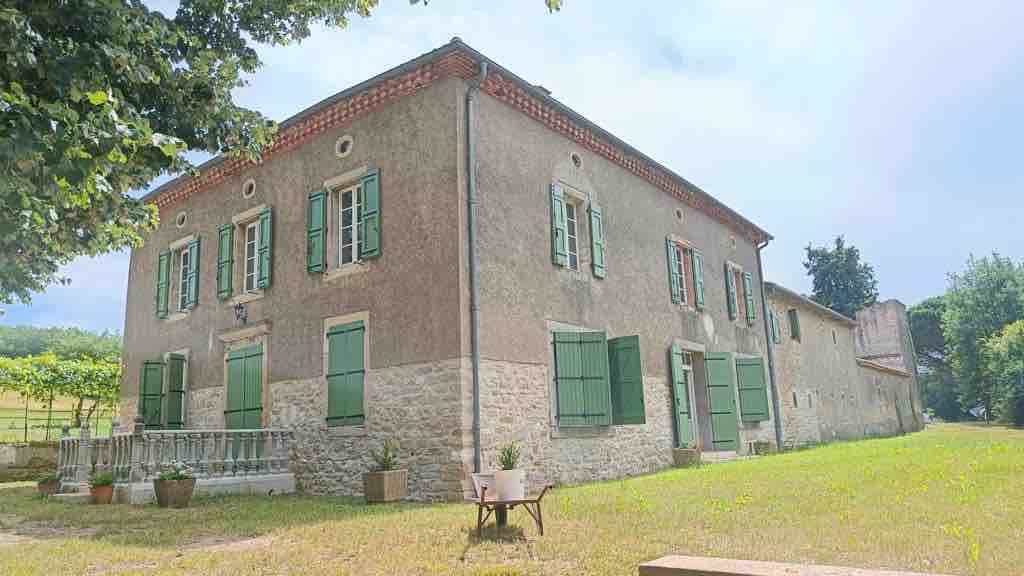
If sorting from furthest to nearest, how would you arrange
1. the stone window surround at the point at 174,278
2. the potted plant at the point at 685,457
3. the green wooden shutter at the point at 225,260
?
the stone window surround at the point at 174,278 → the potted plant at the point at 685,457 → the green wooden shutter at the point at 225,260

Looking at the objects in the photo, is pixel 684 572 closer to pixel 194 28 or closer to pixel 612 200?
pixel 194 28

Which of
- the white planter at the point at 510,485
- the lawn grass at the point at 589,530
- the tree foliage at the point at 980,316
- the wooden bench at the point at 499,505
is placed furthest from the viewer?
the tree foliage at the point at 980,316

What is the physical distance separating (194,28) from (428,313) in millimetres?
4513

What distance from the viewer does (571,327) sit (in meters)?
10.9

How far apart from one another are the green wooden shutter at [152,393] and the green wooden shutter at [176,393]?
31 cm

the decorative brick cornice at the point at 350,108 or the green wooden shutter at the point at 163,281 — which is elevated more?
the decorative brick cornice at the point at 350,108

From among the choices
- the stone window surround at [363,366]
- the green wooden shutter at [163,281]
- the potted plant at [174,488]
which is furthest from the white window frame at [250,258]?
the potted plant at [174,488]

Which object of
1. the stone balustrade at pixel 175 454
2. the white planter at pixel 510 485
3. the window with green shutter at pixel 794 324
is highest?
the window with green shutter at pixel 794 324

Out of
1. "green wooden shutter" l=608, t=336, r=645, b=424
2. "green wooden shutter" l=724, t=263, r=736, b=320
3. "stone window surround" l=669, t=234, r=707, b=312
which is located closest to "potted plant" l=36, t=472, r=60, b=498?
"green wooden shutter" l=608, t=336, r=645, b=424

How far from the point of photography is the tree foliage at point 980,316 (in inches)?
1451

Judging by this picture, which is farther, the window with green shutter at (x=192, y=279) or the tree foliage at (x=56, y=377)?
the tree foliage at (x=56, y=377)

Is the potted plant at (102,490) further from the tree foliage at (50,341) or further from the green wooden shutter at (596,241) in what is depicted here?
the tree foliage at (50,341)

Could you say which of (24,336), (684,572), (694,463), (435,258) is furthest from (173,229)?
(24,336)

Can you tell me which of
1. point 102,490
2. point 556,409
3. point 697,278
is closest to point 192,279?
point 102,490
